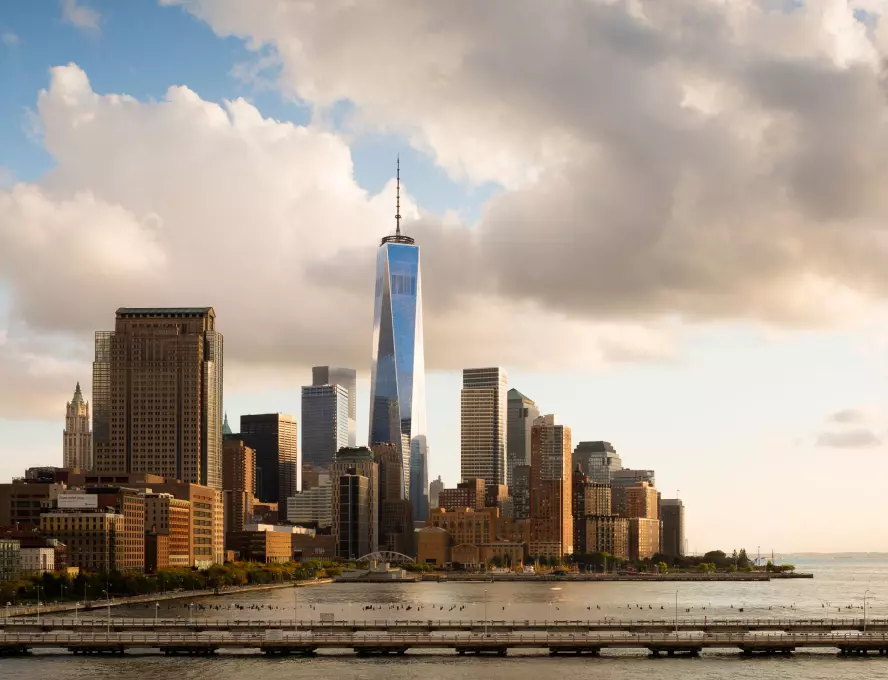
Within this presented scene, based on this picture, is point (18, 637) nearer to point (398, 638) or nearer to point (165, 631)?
point (165, 631)

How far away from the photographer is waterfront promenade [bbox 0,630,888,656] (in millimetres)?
167375

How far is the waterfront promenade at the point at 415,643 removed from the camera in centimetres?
16738

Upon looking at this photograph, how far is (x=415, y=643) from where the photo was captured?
16650 centimetres

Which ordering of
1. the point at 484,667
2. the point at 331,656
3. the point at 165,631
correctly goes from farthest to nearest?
the point at 165,631
the point at 331,656
the point at 484,667

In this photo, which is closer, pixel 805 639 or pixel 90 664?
pixel 90 664

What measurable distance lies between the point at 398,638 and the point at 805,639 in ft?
160

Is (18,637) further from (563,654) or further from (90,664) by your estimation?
(563,654)

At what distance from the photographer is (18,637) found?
170 m

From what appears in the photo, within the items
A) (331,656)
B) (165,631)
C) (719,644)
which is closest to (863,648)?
(719,644)

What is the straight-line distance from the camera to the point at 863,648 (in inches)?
6777

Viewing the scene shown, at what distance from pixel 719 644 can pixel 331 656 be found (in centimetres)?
4604

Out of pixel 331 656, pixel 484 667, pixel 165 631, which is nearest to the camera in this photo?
pixel 484 667

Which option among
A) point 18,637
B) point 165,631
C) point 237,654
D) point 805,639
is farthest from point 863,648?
point 18,637

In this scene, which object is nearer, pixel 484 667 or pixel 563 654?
pixel 484 667
